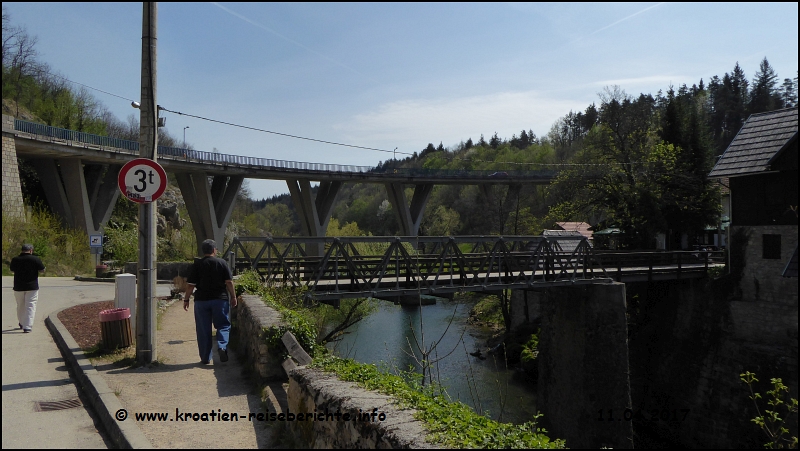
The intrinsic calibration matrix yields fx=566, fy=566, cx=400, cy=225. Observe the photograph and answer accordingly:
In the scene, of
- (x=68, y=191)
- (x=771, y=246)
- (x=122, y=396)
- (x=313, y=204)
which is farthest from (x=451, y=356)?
(x=313, y=204)

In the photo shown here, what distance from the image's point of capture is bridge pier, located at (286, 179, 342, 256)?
5327 cm

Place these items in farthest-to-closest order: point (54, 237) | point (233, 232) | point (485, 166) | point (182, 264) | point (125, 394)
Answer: point (485, 166), point (233, 232), point (54, 237), point (182, 264), point (125, 394)

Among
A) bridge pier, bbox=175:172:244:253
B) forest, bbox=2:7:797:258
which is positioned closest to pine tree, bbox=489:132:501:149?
forest, bbox=2:7:797:258

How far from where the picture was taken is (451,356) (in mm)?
23703

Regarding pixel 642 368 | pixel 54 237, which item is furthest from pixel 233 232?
pixel 642 368

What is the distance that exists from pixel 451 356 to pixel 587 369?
8.34 metres

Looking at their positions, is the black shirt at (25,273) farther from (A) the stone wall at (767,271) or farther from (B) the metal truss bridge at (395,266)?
(A) the stone wall at (767,271)

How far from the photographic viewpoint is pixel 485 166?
300 feet

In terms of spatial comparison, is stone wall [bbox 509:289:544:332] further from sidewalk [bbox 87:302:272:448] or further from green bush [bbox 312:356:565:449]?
green bush [bbox 312:356:565:449]

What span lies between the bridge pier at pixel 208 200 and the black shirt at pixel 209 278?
38681 mm

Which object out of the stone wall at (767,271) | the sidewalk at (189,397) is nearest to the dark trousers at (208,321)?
the sidewalk at (189,397)

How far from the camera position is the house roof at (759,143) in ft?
66.3

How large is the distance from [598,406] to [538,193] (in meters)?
49.0

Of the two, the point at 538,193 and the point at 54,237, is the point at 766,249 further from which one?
the point at 538,193
